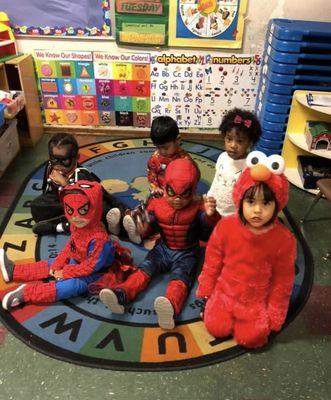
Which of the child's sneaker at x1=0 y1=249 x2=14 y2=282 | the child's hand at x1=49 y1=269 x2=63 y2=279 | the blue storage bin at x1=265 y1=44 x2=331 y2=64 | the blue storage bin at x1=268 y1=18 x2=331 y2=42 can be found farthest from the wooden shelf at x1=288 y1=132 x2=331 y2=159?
the child's sneaker at x1=0 y1=249 x2=14 y2=282

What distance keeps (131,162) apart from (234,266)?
1531 millimetres

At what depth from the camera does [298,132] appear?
2.63 m

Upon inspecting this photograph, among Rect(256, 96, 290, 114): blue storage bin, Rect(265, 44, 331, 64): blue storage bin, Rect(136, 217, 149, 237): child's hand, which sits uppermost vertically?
Rect(265, 44, 331, 64): blue storage bin

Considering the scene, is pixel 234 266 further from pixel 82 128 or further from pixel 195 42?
pixel 82 128

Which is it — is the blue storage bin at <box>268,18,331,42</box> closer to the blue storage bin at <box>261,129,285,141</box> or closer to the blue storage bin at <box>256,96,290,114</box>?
the blue storage bin at <box>256,96,290,114</box>

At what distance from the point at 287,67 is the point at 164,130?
98 cm

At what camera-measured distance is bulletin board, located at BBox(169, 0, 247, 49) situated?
8.93 feet

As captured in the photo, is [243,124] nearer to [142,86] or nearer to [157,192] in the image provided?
[157,192]

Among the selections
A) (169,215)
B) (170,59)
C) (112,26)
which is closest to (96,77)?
(112,26)

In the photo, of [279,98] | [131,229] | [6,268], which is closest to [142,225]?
[131,229]

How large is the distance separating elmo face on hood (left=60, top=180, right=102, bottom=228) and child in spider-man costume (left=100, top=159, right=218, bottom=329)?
0.30m

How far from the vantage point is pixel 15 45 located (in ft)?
9.57

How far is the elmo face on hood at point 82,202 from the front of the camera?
1.63m

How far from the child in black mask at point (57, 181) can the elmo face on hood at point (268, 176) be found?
93cm
